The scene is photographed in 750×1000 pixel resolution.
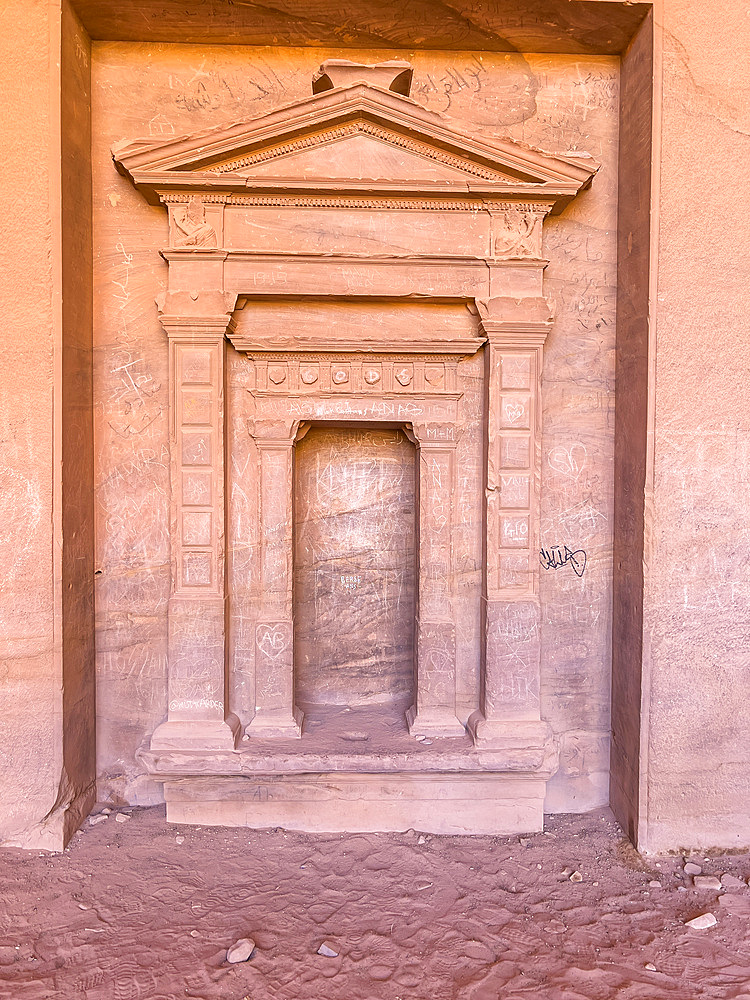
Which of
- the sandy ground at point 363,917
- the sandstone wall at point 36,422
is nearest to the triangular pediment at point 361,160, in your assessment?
the sandstone wall at point 36,422

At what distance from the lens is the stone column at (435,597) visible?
4.26 m

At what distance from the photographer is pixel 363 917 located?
10.9ft

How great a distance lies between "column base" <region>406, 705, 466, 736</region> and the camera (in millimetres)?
4246

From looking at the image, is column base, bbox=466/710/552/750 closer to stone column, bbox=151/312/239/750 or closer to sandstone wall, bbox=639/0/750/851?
sandstone wall, bbox=639/0/750/851

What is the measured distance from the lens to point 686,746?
3812 mm

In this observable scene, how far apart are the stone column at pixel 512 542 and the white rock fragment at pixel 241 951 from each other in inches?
68.7

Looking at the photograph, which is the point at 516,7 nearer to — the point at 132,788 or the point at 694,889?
the point at 694,889

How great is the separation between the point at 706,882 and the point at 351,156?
191 inches

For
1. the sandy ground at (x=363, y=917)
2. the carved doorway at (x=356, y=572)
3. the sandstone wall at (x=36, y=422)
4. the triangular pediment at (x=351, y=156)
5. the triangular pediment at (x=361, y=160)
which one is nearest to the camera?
the sandy ground at (x=363, y=917)

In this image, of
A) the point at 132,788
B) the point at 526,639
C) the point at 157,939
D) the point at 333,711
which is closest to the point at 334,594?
the point at 333,711

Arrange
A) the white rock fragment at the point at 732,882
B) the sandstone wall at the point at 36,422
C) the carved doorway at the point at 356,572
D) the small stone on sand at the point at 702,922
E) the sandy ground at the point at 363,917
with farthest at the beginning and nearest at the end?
the carved doorway at the point at 356,572, the sandstone wall at the point at 36,422, the white rock fragment at the point at 732,882, the small stone on sand at the point at 702,922, the sandy ground at the point at 363,917

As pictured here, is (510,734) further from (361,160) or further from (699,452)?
(361,160)

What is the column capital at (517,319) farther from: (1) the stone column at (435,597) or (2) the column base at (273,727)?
(2) the column base at (273,727)

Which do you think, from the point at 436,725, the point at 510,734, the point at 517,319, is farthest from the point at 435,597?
the point at 517,319
